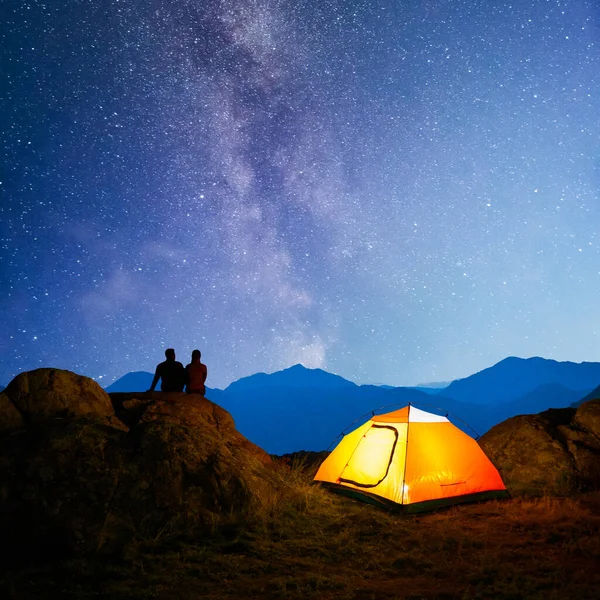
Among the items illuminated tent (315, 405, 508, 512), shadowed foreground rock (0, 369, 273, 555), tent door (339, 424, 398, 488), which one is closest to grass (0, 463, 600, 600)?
shadowed foreground rock (0, 369, 273, 555)

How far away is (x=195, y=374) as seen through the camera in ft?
43.3

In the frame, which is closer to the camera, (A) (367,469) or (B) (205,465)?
(B) (205,465)

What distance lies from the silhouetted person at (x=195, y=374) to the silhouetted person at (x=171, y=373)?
168mm

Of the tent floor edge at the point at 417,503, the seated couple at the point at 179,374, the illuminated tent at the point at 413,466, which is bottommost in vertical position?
the tent floor edge at the point at 417,503

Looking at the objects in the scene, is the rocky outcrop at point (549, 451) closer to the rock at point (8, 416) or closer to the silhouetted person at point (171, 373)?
the silhouetted person at point (171, 373)

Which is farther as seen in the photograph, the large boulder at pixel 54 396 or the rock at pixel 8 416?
the large boulder at pixel 54 396

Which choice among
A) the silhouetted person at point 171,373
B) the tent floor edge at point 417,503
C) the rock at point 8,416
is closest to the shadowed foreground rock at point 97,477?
the rock at point 8,416

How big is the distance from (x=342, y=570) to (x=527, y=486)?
662cm

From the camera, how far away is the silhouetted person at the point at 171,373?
1294 cm

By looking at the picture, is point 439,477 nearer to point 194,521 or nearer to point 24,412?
point 194,521

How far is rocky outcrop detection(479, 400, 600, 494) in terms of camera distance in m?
10.5

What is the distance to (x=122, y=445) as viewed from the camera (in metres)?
7.03

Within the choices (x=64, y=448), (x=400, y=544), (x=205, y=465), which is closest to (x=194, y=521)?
(x=205, y=465)

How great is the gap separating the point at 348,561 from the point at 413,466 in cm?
355
